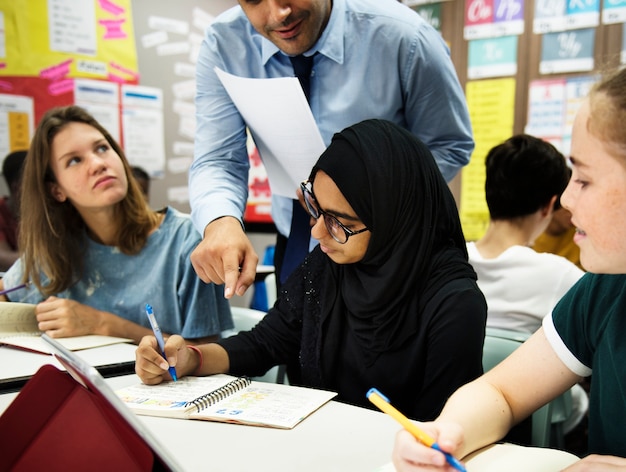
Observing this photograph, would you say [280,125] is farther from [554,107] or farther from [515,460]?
[554,107]

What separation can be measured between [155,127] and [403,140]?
2.34 metres

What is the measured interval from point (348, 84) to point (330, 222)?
0.47 meters

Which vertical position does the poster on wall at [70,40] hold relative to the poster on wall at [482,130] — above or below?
above

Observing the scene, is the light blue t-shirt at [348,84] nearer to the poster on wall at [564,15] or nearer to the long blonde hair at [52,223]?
the long blonde hair at [52,223]

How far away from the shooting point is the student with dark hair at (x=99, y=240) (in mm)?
1797

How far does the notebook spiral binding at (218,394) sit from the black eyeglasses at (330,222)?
36cm

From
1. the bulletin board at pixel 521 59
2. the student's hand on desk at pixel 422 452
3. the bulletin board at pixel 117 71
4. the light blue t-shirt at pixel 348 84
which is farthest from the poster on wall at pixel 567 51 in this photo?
the student's hand on desk at pixel 422 452

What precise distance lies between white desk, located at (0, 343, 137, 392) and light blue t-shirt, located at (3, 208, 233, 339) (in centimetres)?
27

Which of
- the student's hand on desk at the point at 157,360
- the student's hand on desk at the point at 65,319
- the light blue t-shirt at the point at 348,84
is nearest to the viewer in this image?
the student's hand on desk at the point at 157,360

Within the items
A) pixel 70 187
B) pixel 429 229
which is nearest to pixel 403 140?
pixel 429 229

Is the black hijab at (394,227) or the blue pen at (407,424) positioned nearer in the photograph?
the blue pen at (407,424)

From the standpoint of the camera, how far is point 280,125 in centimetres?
140

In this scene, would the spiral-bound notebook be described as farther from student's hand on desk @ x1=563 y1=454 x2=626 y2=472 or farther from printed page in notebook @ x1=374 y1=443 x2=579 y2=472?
student's hand on desk @ x1=563 y1=454 x2=626 y2=472

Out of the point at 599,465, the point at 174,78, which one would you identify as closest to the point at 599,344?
the point at 599,465
